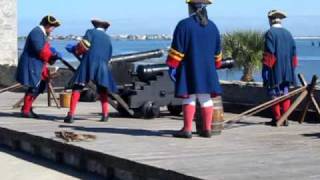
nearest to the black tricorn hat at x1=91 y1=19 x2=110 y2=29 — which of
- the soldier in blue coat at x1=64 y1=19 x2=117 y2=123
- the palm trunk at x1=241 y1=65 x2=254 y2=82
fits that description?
the soldier in blue coat at x1=64 y1=19 x2=117 y2=123

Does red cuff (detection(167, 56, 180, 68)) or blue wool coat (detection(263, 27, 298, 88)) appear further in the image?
blue wool coat (detection(263, 27, 298, 88))

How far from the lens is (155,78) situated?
543 inches

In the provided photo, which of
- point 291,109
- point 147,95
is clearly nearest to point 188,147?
point 291,109

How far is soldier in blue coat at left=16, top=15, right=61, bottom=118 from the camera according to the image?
525 inches

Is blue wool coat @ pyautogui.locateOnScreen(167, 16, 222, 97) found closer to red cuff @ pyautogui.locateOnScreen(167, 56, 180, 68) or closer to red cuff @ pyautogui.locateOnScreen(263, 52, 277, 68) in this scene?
red cuff @ pyautogui.locateOnScreen(167, 56, 180, 68)

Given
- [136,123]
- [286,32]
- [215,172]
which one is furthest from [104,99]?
[215,172]

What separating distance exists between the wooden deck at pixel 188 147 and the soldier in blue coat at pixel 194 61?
44 centimetres

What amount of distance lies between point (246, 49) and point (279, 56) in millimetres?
10650

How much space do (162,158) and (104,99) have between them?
4250 mm

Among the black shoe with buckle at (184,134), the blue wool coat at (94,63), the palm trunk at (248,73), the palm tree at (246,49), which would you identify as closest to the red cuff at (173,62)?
the black shoe with buckle at (184,134)

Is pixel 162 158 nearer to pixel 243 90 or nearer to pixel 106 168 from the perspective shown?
pixel 106 168

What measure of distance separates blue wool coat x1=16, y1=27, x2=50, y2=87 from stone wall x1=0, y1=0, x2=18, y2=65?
39.0 ft

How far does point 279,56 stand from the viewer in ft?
39.8

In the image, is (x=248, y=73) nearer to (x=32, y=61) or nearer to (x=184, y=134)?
(x=32, y=61)
